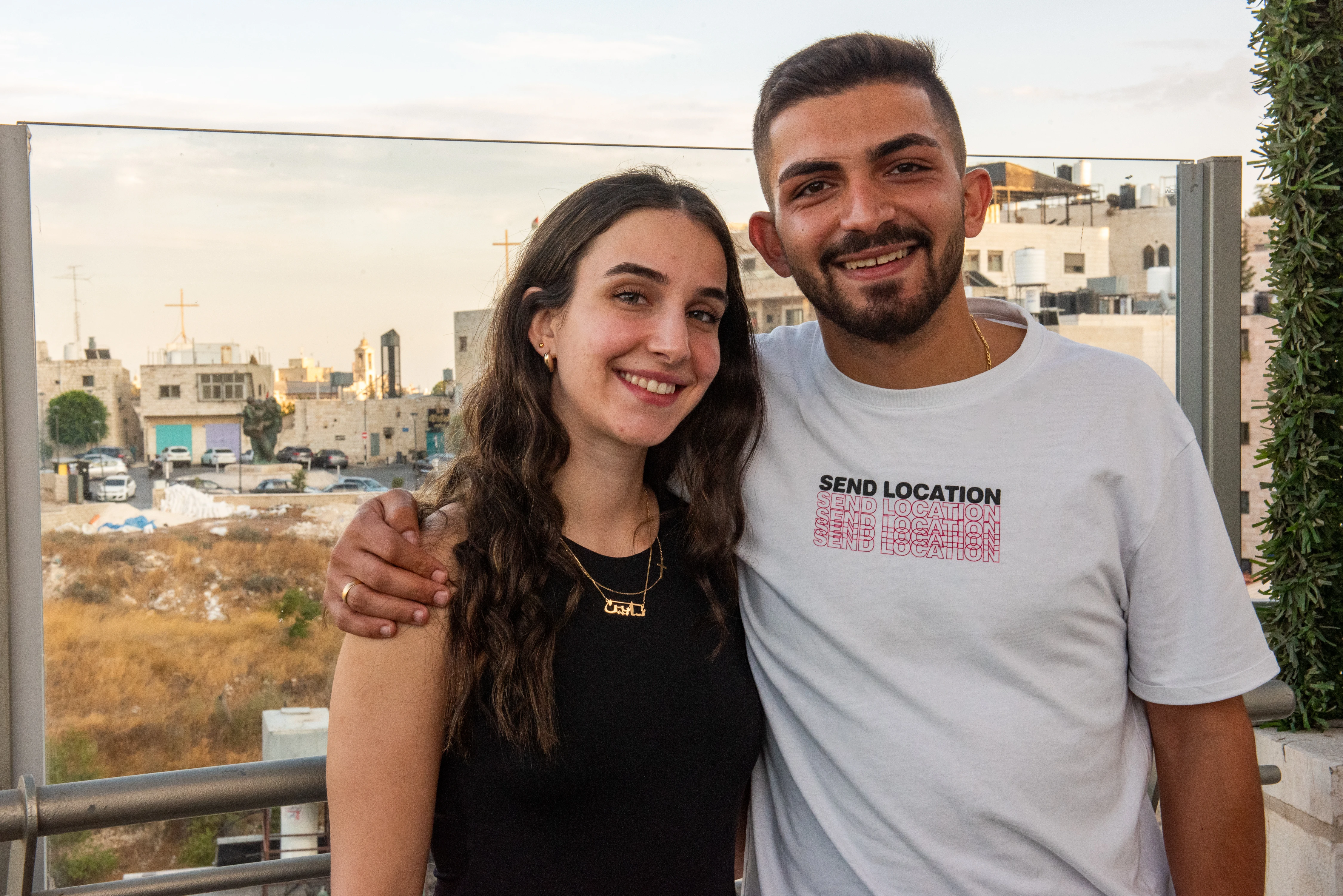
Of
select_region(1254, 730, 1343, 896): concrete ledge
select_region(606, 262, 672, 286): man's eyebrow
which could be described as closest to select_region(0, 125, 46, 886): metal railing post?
select_region(606, 262, 672, 286): man's eyebrow

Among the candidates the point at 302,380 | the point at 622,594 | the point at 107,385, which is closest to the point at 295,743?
the point at 107,385

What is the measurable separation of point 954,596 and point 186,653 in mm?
6665

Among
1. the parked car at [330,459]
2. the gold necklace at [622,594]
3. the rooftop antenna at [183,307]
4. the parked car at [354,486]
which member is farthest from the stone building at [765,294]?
the rooftop antenna at [183,307]

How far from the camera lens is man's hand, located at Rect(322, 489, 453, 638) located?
135 centimetres

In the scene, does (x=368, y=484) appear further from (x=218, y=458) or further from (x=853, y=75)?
(x=853, y=75)

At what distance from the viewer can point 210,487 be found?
6.59 meters

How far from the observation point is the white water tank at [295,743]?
2.40 metres

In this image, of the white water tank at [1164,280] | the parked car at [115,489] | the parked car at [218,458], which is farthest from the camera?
the parked car at [218,458]

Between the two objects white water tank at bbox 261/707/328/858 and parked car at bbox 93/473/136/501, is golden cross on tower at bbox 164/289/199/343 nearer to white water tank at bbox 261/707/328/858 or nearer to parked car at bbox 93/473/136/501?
parked car at bbox 93/473/136/501

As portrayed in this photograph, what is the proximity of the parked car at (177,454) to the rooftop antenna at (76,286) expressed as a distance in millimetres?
855

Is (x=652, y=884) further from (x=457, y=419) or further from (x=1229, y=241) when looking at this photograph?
(x=1229, y=241)

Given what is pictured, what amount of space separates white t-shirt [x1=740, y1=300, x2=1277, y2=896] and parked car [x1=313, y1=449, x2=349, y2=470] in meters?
5.04

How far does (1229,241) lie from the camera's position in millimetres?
2346

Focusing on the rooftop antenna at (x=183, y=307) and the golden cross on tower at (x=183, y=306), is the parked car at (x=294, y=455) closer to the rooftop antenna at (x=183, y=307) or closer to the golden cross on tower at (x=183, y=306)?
the rooftop antenna at (x=183, y=307)
